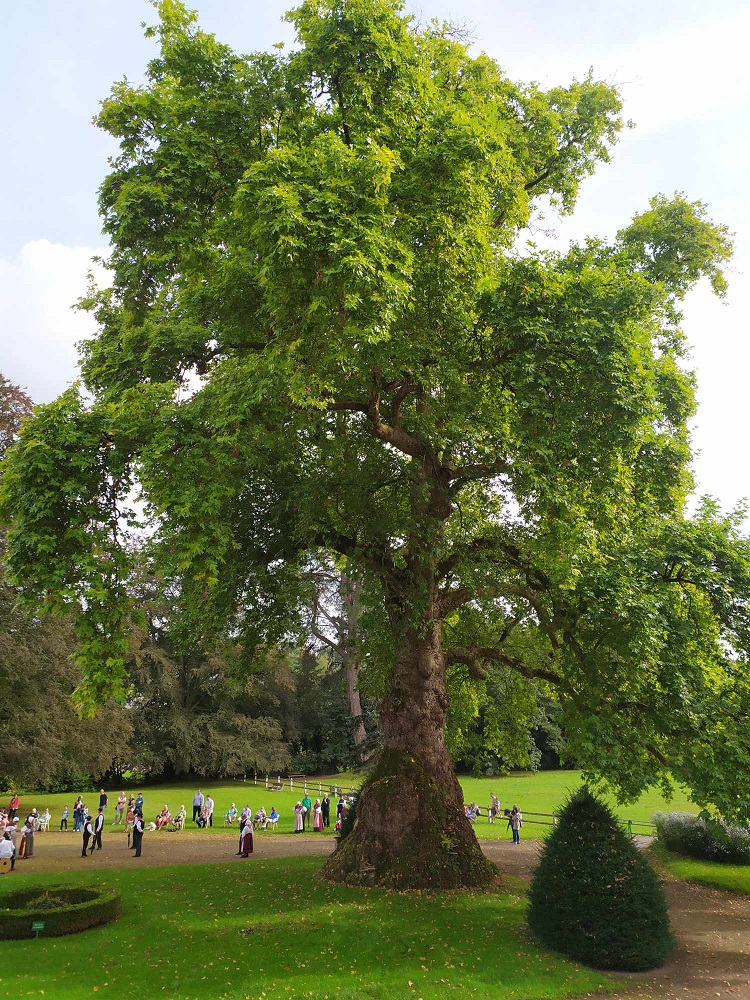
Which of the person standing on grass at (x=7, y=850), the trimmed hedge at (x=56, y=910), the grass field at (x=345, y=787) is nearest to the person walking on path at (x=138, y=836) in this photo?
the person standing on grass at (x=7, y=850)

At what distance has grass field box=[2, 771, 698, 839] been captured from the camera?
114 feet

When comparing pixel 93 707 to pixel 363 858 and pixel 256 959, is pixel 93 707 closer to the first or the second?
pixel 256 959

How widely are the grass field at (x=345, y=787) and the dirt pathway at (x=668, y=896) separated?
166 inches

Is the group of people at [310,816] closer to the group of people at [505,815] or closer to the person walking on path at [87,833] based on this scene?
the group of people at [505,815]

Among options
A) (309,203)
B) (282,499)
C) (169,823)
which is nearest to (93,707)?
(282,499)

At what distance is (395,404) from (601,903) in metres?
10.9

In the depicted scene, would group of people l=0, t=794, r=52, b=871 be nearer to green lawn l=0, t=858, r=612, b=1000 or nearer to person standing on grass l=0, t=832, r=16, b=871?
person standing on grass l=0, t=832, r=16, b=871

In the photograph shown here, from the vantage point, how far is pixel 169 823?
3209 cm

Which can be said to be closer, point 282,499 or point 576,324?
point 576,324

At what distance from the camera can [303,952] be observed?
12.5 metres

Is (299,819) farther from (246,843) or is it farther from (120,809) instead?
(246,843)

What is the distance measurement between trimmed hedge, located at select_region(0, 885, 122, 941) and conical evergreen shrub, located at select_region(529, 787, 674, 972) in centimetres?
905

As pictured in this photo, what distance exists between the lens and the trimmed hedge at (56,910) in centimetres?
1438

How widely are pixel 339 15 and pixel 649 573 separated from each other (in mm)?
12497
